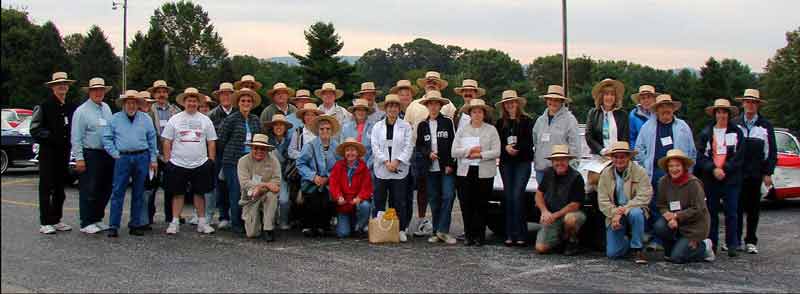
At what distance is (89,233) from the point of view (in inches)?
390

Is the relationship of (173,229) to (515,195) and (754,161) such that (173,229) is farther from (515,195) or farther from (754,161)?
(754,161)

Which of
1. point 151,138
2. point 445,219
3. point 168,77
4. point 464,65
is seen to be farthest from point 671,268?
point 464,65

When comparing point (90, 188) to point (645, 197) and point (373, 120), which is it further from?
point (645, 197)

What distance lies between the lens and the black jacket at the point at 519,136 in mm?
9492

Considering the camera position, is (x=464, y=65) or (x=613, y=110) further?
(x=464, y=65)

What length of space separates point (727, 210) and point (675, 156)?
127 centimetres

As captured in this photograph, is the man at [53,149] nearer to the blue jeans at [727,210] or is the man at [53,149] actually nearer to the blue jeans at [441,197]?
the blue jeans at [441,197]

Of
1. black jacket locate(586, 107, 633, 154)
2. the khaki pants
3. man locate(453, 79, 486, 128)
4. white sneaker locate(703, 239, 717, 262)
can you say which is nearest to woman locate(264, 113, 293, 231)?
the khaki pants

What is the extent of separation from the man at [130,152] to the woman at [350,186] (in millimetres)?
2374

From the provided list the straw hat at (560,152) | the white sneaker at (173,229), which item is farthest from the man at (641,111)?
the white sneaker at (173,229)

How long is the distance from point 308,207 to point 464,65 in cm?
7210

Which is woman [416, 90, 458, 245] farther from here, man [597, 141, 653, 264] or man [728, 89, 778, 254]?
man [728, 89, 778, 254]

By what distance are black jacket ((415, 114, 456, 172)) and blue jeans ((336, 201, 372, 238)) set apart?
0.90 meters

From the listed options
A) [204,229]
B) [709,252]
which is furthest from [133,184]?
[709,252]
